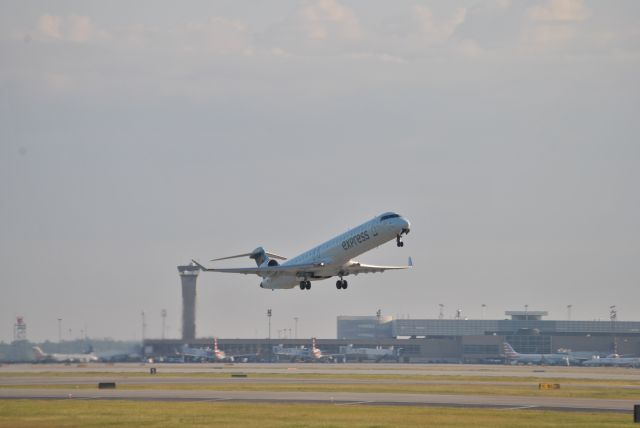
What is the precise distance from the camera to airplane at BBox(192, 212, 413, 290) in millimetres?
98188

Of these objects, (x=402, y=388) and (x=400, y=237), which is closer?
(x=400, y=237)

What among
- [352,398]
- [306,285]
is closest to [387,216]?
[352,398]

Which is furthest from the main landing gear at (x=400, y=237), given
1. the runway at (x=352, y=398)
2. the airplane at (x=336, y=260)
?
the runway at (x=352, y=398)

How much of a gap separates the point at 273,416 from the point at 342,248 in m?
30.8

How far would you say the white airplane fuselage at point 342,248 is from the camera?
97875 mm

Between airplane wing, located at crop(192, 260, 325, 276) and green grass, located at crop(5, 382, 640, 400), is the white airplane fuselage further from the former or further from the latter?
green grass, located at crop(5, 382, 640, 400)

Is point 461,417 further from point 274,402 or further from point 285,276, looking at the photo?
point 285,276

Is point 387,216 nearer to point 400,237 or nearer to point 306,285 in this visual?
point 400,237

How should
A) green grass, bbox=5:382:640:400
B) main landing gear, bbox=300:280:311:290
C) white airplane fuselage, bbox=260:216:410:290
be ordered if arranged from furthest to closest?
main landing gear, bbox=300:280:311:290, green grass, bbox=5:382:640:400, white airplane fuselage, bbox=260:216:410:290

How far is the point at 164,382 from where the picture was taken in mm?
125125

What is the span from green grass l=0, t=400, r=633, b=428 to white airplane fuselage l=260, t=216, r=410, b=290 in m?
19.9

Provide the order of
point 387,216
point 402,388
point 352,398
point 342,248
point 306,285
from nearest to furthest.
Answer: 1. point 352,398
2. point 387,216
3. point 342,248
4. point 402,388
5. point 306,285

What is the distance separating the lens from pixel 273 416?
75500 millimetres

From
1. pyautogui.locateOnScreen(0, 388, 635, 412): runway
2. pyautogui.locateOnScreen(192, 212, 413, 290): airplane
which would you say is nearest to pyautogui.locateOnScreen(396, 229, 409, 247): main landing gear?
pyautogui.locateOnScreen(192, 212, 413, 290): airplane
